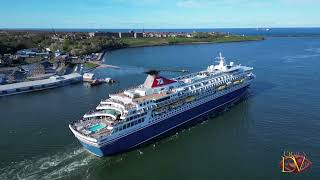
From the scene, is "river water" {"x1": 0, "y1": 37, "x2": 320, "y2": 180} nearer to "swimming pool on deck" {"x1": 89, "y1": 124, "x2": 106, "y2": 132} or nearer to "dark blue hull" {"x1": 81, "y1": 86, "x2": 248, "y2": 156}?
"dark blue hull" {"x1": 81, "y1": 86, "x2": 248, "y2": 156}

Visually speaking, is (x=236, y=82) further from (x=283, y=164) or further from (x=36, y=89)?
(x=36, y=89)

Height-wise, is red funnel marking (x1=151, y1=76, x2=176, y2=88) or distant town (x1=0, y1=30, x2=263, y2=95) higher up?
red funnel marking (x1=151, y1=76, x2=176, y2=88)

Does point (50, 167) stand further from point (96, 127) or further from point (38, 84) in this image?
point (38, 84)

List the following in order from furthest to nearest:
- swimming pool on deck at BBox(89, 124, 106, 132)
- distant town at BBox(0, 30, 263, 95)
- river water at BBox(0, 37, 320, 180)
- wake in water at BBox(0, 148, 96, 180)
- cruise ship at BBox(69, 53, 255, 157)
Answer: distant town at BBox(0, 30, 263, 95) → swimming pool on deck at BBox(89, 124, 106, 132) → cruise ship at BBox(69, 53, 255, 157) → river water at BBox(0, 37, 320, 180) → wake in water at BBox(0, 148, 96, 180)

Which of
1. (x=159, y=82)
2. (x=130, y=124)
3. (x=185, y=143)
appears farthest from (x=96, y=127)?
(x=159, y=82)

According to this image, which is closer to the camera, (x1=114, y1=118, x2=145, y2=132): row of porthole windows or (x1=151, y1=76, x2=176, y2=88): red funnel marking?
(x1=114, y1=118, x2=145, y2=132): row of porthole windows

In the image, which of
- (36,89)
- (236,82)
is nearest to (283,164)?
(236,82)

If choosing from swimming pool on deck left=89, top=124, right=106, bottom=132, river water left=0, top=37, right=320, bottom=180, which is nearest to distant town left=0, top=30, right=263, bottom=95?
river water left=0, top=37, right=320, bottom=180
